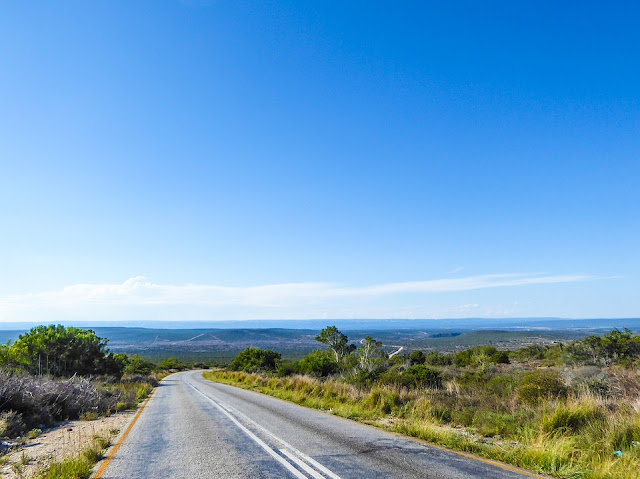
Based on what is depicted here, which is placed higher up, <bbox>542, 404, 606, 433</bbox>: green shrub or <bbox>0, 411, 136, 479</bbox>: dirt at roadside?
<bbox>542, 404, 606, 433</bbox>: green shrub

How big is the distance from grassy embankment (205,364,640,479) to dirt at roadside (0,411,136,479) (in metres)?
7.96

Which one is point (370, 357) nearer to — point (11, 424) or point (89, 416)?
point (89, 416)

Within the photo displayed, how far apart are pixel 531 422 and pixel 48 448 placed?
12.2 metres

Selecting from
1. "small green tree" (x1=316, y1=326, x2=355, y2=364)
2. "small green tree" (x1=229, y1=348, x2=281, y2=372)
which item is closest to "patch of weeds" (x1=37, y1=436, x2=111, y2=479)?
"small green tree" (x1=316, y1=326, x2=355, y2=364)

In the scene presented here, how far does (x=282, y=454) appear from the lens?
7816mm

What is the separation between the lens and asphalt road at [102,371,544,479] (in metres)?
6.61

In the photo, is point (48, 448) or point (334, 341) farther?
point (334, 341)

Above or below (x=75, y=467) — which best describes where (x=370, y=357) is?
below

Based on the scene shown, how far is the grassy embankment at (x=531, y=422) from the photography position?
6.98 m

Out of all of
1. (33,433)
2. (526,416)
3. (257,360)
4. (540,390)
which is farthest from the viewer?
(257,360)

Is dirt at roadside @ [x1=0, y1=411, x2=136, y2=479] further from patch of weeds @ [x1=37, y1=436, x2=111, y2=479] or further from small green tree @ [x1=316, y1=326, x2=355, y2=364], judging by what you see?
small green tree @ [x1=316, y1=326, x2=355, y2=364]

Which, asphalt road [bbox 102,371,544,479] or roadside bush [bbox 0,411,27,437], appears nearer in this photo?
asphalt road [bbox 102,371,544,479]

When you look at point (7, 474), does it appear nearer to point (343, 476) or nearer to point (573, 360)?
point (343, 476)

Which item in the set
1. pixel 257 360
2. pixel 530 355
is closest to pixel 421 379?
pixel 530 355
